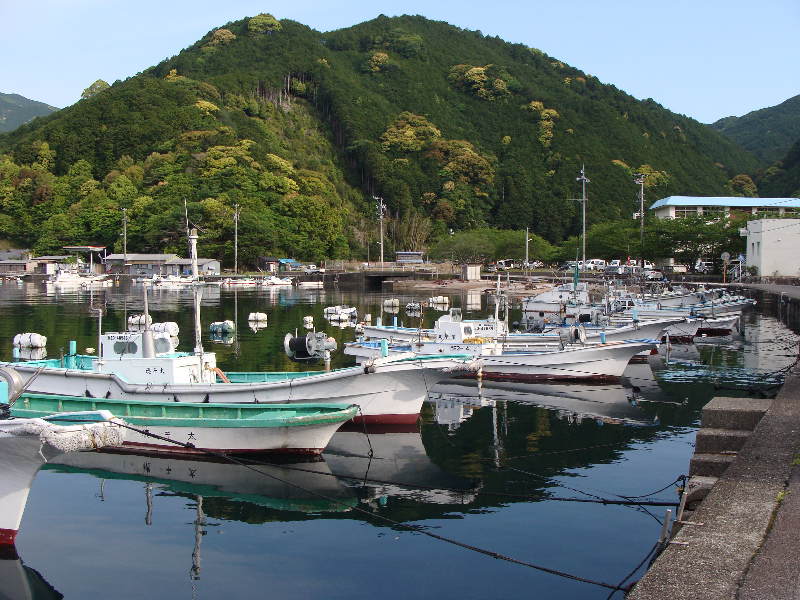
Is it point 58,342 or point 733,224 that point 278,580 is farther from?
point 733,224

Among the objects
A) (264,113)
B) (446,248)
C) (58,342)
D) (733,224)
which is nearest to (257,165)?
(446,248)

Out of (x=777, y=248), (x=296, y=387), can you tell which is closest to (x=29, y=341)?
(x=296, y=387)

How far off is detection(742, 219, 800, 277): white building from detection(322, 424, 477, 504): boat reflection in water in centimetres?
5995

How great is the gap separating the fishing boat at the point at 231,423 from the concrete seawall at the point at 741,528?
919 centimetres

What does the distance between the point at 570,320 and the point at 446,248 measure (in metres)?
96.1

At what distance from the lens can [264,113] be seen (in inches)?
7382

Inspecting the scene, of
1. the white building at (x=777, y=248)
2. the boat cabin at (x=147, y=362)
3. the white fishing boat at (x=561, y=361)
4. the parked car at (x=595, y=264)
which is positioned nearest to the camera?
the boat cabin at (x=147, y=362)

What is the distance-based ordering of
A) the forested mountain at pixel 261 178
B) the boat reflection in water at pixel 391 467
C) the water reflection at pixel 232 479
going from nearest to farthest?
the water reflection at pixel 232 479 < the boat reflection in water at pixel 391 467 < the forested mountain at pixel 261 178

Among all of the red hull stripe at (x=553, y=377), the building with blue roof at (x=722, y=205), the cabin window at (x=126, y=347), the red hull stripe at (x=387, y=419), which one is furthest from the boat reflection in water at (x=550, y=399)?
the building with blue roof at (x=722, y=205)

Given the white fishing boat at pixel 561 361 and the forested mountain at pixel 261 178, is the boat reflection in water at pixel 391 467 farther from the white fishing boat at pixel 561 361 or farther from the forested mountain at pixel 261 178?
the forested mountain at pixel 261 178

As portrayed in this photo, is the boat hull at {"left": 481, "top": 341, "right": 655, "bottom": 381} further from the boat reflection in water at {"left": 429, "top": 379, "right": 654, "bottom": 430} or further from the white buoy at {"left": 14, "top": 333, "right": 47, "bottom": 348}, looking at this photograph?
the white buoy at {"left": 14, "top": 333, "right": 47, "bottom": 348}

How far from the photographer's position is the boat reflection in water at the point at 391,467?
18953 millimetres

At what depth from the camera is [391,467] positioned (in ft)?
69.9

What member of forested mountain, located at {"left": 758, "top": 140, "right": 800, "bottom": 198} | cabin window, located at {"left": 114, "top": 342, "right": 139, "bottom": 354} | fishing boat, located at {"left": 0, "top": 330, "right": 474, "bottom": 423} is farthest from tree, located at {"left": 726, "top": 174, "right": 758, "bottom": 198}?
cabin window, located at {"left": 114, "top": 342, "right": 139, "bottom": 354}
